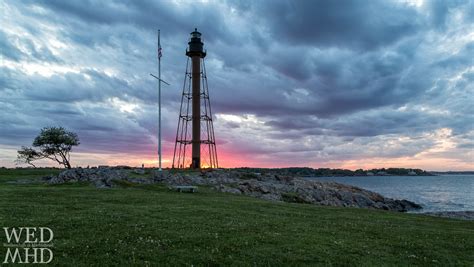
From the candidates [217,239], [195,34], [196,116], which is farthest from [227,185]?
[195,34]

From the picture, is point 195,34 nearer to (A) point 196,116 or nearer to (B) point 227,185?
(A) point 196,116

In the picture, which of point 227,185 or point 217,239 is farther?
point 227,185

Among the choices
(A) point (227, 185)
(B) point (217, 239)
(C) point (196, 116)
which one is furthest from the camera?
(C) point (196, 116)

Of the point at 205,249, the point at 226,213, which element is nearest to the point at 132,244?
the point at 205,249

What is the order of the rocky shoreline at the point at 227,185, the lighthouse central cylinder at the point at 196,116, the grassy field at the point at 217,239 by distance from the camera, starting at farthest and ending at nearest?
the lighthouse central cylinder at the point at 196,116 < the rocky shoreline at the point at 227,185 < the grassy field at the point at 217,239

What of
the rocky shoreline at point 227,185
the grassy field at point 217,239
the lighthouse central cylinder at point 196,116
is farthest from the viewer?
the lighthouse central cylinder at point 196,116

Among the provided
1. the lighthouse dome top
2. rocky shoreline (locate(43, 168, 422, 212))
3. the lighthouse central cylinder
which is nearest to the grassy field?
rocky shoreline (locate(43, 168, 422, 212))

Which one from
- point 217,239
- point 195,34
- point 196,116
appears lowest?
point 217,239

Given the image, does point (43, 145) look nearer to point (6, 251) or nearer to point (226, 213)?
point (226, 213)

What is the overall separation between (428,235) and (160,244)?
50.0 feet

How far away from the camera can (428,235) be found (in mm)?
20109

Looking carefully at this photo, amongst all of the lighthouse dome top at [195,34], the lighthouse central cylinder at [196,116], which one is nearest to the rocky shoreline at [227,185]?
the lighthouse central cylinder at [196,116]

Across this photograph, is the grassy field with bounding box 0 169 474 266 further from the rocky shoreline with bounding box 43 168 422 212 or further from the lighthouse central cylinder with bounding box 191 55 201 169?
the lighthouse central cylinder with bounding box 191 55 201 169

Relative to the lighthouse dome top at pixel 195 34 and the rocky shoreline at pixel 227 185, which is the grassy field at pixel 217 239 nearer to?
the rocky shoreline at pixel 227 185
